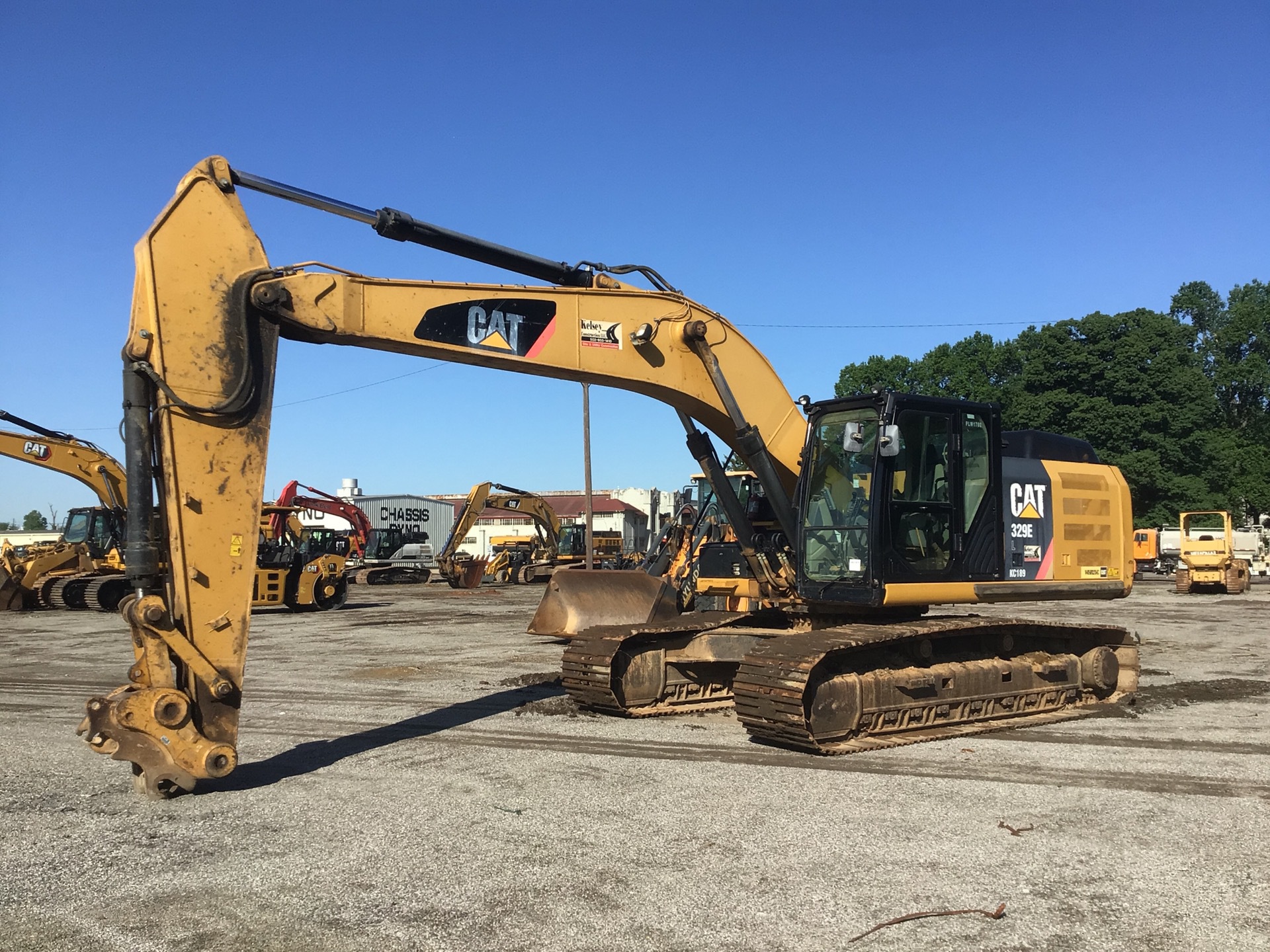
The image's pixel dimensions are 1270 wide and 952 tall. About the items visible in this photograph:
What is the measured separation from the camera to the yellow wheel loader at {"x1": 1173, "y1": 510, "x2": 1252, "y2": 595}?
31.5 m

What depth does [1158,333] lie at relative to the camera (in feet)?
169

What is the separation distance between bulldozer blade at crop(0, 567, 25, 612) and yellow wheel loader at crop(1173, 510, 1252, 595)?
33.3 metres

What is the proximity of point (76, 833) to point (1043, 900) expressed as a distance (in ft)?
17.2

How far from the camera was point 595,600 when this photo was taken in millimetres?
12977

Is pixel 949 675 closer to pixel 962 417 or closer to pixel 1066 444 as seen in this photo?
pixel 962 417

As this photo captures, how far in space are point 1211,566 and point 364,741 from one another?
101ft

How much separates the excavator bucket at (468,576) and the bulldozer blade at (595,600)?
2346 centimetres

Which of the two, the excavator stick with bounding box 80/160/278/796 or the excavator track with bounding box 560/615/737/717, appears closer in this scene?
the excavator stick with bounding box 80/160/278/796

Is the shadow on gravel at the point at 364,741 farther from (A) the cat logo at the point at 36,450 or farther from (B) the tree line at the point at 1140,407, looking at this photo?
(B) the tree line at the point at 1140,407

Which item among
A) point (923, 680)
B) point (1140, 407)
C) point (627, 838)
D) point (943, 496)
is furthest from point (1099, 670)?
point (1140, 407)

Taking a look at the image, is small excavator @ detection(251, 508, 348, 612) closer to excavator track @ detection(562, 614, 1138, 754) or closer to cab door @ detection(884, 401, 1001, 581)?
excavator track @ detection(562, 614, 1138, 754)

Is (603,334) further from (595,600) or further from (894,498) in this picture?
(595,600)

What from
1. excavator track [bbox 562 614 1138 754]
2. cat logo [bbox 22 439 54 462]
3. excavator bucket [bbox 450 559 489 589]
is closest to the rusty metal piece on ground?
excavator track [bbox 562 614 1138 754]

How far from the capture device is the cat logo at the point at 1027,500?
967 centimetres
